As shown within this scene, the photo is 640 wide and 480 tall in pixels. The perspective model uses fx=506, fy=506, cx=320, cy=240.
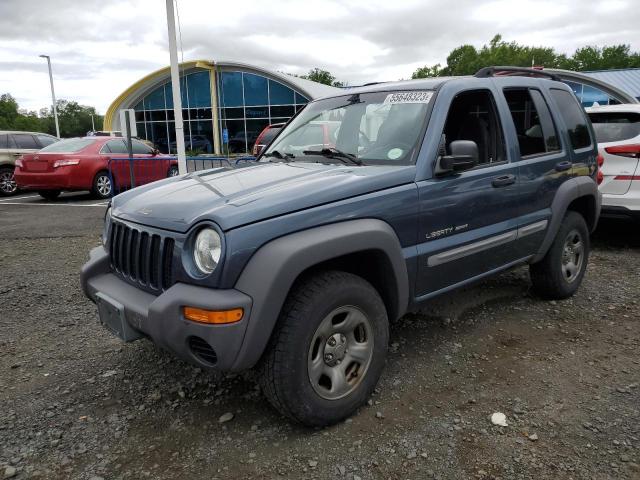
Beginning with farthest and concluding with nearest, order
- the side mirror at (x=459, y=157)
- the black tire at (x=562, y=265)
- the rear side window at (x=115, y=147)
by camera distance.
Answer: the rear side window at (x=115, y=147) < the black tire at (x=562, y=265) < the side mirror at (x=459, y=157)

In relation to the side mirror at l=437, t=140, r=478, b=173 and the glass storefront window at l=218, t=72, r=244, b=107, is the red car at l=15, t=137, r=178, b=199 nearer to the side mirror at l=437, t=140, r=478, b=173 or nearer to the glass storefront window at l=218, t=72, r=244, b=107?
the side mirror at l=437, t=140, r=478, b=173

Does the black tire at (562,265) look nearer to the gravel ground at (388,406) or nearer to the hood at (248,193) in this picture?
the gravel ground at (388,406)

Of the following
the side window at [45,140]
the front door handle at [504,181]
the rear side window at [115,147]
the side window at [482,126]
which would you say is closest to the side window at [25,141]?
the side window at [45,140]

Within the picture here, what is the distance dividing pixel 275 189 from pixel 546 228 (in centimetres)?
239

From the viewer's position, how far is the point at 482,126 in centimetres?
367

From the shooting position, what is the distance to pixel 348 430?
2656 mm

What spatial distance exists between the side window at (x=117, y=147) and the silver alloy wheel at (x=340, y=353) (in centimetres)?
1038

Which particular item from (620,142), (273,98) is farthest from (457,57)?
(620,142)

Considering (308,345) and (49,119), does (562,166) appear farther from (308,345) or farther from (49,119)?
(49,119)

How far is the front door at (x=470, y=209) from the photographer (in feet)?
9.81

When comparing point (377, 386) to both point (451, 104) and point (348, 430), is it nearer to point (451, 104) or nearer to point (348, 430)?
point (348, 430)

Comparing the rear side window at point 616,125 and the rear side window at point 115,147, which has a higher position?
the rear side window at point 616,125

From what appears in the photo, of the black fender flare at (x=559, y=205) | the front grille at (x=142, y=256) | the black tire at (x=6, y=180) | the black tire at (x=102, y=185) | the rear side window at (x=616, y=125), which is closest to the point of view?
the front grille at (x=142, y=256)

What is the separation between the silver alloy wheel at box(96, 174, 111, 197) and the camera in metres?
11.3
